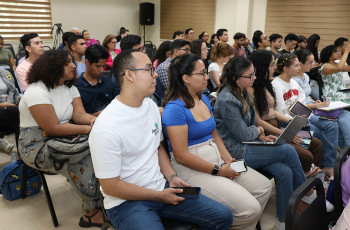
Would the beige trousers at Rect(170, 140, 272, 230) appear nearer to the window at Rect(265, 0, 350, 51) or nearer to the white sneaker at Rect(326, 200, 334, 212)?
the white sneaker at Rect(326, 200, 334, 212)

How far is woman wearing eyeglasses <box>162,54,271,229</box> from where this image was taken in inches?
69.4

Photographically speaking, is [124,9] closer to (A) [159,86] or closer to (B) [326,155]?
(A) [159,86]

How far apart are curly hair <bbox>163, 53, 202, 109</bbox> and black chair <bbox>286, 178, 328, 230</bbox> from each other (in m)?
0.94

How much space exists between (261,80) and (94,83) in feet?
4.80

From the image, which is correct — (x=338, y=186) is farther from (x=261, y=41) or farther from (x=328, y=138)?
(x=261, y=41)

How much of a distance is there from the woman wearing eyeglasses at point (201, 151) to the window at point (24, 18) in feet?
23.0

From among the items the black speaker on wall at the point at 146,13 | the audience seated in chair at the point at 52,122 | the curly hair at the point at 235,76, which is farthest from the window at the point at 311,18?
the audience seated in chair at the point at 52,122

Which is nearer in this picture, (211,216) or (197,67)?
(211,216)

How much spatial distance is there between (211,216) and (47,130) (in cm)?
124

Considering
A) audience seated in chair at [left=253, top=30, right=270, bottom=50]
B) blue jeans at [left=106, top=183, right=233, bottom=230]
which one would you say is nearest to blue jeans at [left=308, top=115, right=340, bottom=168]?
blue jeans at [left=106, top=183, right=233, bottom=230]

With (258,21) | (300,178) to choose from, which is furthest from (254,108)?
(258,21)

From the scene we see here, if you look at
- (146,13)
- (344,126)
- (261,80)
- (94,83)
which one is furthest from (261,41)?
(94,83)

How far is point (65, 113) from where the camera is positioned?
7.59 ft

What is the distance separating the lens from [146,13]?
10.2 meters
